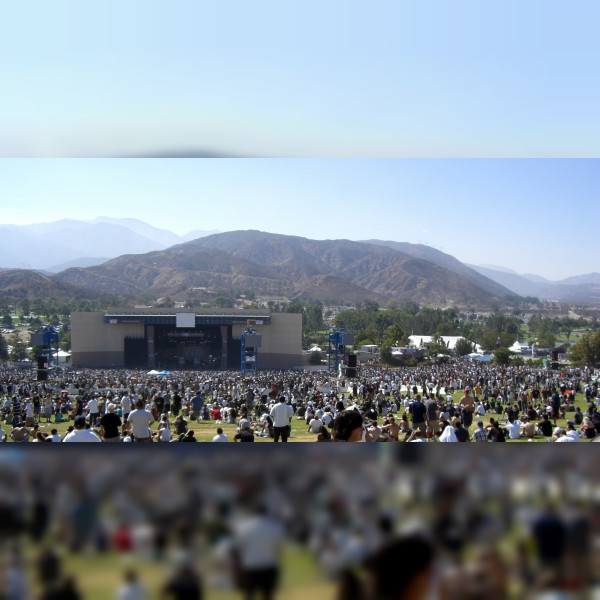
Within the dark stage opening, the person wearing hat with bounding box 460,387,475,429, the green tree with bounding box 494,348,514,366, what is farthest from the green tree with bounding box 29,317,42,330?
the person wearing hat with bounding box 460,387,475,429

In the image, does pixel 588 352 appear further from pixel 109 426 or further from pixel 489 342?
pixel 109 426

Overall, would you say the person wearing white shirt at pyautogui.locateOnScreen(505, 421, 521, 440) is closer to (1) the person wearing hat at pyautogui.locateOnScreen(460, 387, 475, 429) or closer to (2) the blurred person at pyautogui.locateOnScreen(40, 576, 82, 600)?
(1) the person wearing hat at pyautogui.locateOnScreen(460, 387, 475, 429)

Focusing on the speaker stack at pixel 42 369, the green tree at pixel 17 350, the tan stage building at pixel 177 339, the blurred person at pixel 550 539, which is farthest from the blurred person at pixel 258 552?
the green tree at pixel 17 350

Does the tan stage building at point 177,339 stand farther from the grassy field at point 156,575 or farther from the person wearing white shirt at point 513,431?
Result: the grassy field at point 156,575

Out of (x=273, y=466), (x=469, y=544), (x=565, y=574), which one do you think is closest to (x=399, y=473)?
(x=469, y=544)

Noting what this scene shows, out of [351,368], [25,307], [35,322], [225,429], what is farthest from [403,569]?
[25,307]

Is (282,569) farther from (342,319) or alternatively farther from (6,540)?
(342,319)
